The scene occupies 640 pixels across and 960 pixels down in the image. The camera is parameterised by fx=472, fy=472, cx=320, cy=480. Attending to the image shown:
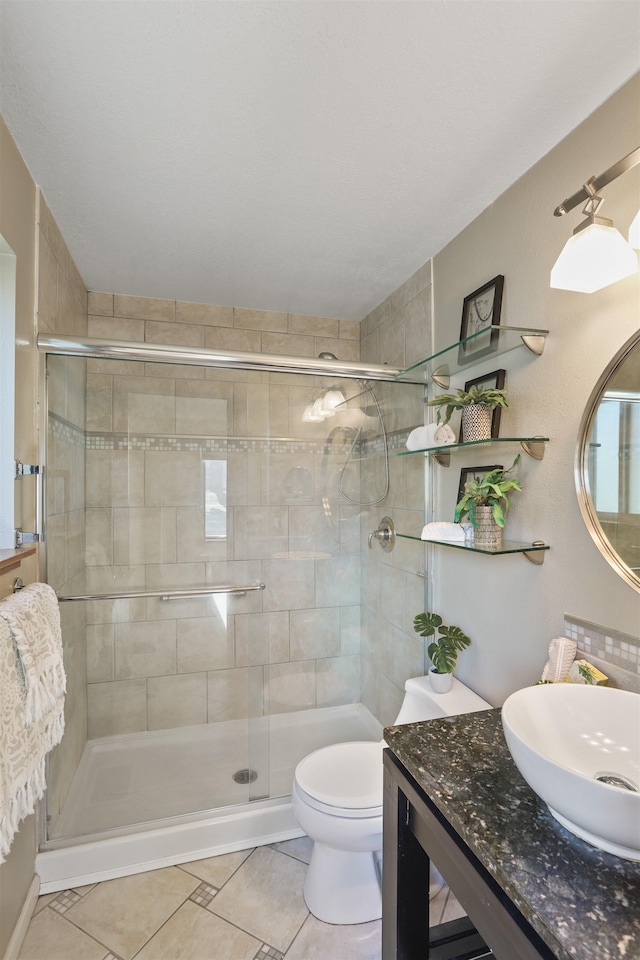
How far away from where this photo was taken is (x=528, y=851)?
779 mm

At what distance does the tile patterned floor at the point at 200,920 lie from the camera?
1.45 m

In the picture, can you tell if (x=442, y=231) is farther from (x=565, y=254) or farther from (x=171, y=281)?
(x=171, y=281)

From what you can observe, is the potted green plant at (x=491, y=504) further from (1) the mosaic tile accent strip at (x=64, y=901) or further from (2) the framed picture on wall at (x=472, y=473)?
(1) the mosaic tile accent strip at (x=64, y=901)

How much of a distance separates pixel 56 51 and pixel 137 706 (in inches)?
95.4

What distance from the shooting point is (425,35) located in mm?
1077

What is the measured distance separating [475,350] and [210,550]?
147 centimetres

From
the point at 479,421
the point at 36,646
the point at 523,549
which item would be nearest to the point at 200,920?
the point at 36,646

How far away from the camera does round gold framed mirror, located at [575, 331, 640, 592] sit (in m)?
1.16

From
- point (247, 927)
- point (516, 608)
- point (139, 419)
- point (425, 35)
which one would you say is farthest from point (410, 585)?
point (425, 35)

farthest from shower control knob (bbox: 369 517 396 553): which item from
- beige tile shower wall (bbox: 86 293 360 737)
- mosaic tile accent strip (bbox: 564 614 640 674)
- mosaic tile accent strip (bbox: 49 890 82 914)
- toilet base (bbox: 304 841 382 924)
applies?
mosaic tile accent strip (bbox: 49 890 82 914)

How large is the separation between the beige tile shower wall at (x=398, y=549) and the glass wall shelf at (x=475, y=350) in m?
0.13

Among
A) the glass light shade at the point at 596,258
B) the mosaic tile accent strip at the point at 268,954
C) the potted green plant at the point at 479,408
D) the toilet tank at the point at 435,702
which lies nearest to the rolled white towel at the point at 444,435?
the potted green plant at the point at 479,408

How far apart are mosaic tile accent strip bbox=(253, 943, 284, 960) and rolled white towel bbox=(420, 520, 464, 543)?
4.47ft

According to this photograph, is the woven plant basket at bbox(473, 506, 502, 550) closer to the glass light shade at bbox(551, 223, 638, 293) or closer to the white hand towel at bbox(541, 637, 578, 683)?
the white hand towel at bbox(541, 637, 578, 683)
